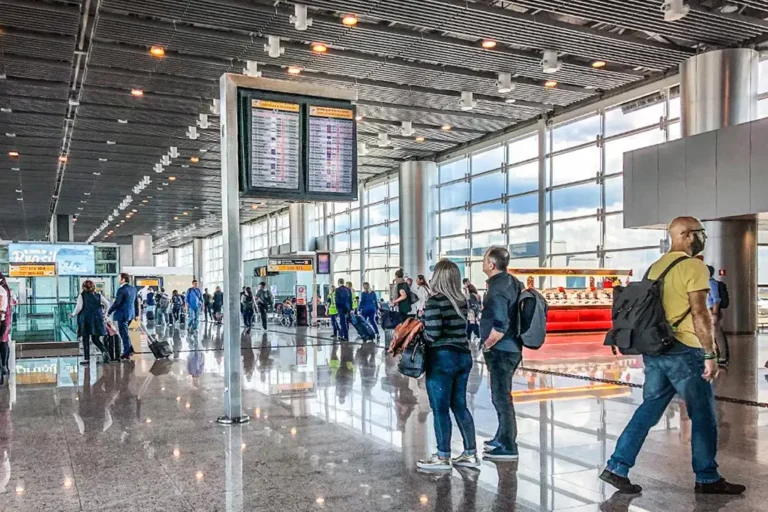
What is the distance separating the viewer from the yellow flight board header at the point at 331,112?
21.0 feet

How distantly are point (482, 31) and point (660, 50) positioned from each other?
3886 mm

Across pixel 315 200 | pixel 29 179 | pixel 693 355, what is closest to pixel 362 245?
pixel 29 179

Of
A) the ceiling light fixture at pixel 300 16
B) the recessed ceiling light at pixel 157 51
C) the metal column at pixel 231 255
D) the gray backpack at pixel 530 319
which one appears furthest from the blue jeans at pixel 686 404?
the recessed ceiling light at pixel 157 51

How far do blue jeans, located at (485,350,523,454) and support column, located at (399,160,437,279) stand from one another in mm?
18954

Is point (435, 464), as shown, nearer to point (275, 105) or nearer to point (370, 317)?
point (275, 105)

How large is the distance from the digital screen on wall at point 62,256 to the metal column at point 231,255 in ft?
46.0

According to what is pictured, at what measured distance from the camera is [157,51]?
12.9 metres

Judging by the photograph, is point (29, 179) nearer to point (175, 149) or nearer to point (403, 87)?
point (175, 149)

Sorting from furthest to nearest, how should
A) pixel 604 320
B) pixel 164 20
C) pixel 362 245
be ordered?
pixel 362 245 < pixel 604 320 < pixel 164 20

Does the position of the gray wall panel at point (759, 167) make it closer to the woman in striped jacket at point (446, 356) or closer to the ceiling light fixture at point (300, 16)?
the ceiling light fixture at point (300, 16)

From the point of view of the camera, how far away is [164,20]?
38.1 feet

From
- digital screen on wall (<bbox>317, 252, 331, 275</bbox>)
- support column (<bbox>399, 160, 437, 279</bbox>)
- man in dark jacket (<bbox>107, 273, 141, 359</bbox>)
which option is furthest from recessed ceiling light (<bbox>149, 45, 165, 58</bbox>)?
support column (<bbox>399, 160, 437, 279</bbox>)

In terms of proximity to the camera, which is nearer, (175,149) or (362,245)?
(175,149)

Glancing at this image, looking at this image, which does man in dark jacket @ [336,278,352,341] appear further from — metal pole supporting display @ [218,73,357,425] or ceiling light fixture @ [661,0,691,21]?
metal pole supporting display @ [218,73,357,425]
